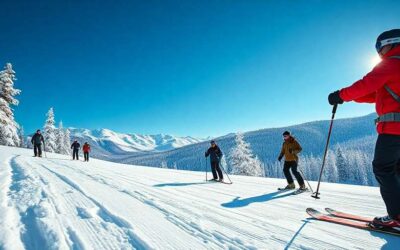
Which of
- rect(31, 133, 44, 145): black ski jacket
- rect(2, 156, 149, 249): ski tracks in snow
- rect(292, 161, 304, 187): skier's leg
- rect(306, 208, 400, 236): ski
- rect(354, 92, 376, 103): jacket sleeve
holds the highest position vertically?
rect(31, 133, 44, 145): black ski jacket

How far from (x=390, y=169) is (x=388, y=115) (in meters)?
0.66

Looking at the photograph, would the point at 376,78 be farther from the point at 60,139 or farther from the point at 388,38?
Result: the point at 60,139

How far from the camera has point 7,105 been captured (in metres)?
31.9

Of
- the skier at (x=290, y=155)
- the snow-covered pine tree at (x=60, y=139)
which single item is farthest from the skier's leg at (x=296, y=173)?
the snow-covered pine tree at (x=60, y=139)

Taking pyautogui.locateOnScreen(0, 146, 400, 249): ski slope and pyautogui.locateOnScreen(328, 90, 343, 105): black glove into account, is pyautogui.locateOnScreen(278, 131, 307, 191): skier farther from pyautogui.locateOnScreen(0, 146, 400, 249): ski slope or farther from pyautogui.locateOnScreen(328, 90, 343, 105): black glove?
pyautogui.locateOnScreen(328, 90, 343, 105): black glove

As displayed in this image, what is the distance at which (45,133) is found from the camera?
161ft

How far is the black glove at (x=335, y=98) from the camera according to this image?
3.56 meters

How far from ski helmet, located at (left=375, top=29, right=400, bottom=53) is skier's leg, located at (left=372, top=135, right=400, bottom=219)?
1.13 metres

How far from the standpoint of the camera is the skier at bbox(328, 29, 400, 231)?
2768 mm

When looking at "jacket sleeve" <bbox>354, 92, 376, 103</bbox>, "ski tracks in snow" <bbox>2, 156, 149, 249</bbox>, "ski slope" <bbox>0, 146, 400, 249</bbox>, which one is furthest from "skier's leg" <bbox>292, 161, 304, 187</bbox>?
"ski tracks in snow" <bbox>2, 156, 149, 249</bbox>

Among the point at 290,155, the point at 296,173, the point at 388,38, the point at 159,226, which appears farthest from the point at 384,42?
the point at 290,155

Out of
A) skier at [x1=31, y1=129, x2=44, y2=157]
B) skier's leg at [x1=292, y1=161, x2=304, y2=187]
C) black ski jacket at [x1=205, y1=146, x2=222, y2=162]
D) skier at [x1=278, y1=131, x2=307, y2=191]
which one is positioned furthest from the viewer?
skier at [x1=31, y1=129, x2=44, y2=157]

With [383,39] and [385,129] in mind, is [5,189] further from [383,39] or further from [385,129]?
[383,39]

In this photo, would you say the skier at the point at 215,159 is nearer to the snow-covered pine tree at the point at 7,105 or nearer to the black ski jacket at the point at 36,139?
the black ski jacket at the point at 36,139
